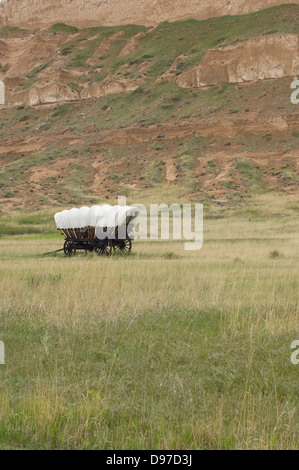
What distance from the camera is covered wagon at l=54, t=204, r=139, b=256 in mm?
20625

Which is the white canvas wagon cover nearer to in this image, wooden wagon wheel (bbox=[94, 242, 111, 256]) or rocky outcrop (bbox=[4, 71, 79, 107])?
wooden wagon wheel (bbox=[94, 242, 111, 256])

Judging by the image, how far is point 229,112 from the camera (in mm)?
65125

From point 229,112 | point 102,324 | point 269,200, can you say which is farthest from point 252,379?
point 229,112

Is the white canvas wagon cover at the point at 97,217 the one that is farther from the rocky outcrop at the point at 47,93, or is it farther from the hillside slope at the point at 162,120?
the rocky outcrop at the point at 47,93

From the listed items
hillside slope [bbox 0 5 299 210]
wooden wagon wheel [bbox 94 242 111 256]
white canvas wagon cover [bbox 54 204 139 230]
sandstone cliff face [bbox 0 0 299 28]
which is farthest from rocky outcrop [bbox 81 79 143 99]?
wooden wagon wheel [bbox 94 242 111 256]

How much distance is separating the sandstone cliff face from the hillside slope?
18.0m

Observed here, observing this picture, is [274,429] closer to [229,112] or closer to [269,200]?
[269,200]

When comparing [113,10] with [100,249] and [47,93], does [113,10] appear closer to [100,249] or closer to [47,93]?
[47,93]

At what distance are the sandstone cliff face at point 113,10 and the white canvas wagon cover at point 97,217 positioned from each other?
107223 millimetres

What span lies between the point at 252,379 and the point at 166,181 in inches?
2007

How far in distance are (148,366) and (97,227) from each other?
1609 centimetres

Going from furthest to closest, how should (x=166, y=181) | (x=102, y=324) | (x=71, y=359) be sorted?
(x=166, y=181), (x=102, y=324), (x=71, y=359)

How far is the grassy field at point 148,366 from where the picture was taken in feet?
11.8
